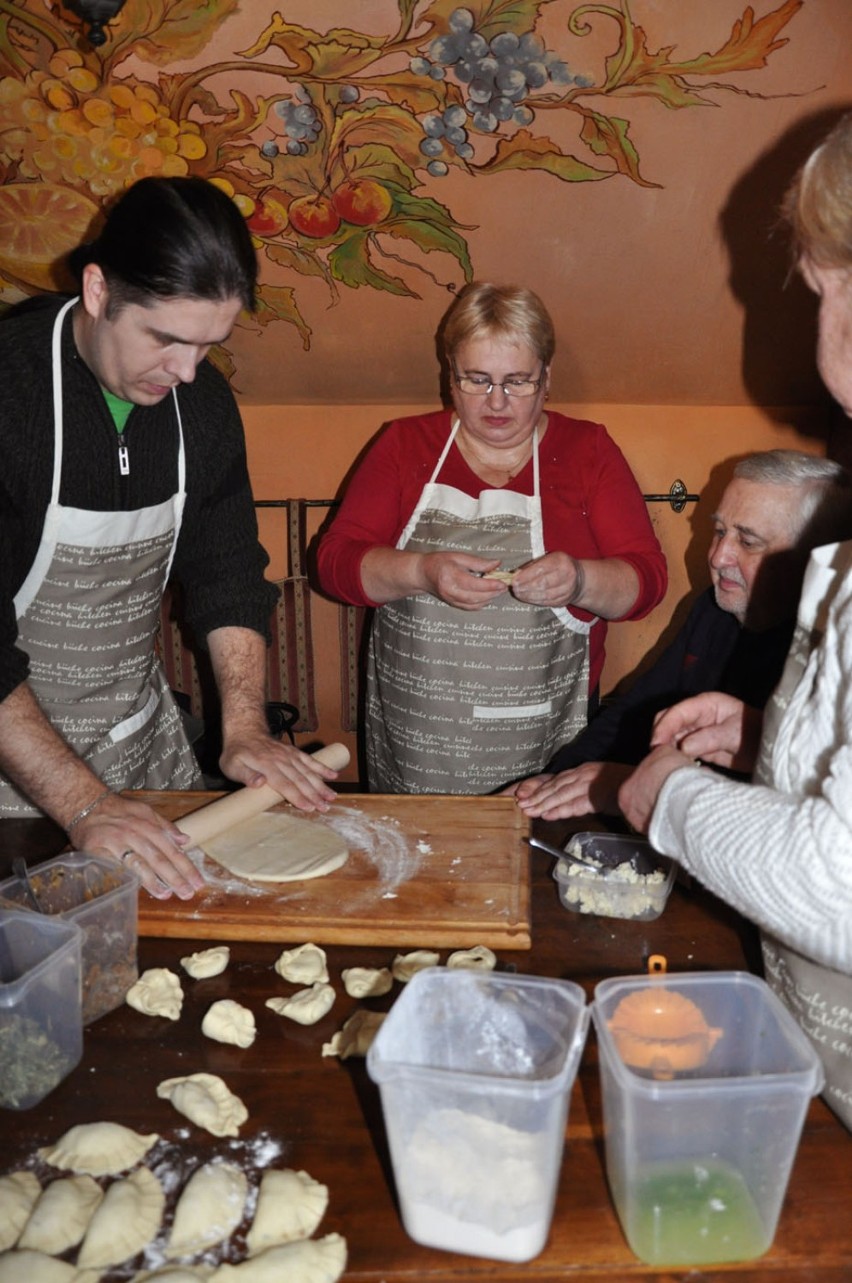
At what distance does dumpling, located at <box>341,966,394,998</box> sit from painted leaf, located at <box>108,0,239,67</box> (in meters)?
2.23

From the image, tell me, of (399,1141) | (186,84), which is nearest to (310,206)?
(186,84)

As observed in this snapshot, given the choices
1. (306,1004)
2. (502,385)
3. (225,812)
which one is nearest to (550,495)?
(502,385)

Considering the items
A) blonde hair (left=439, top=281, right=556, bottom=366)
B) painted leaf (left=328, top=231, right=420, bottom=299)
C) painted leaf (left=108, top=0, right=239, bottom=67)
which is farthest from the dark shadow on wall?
painted leaf (left=108, top=0, right=239, bottom=67)

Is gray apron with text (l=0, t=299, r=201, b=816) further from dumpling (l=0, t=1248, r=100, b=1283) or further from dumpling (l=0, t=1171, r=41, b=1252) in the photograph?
dumpling (l=0, t=1248, r=100, b=1283)

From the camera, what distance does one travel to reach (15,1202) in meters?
1.06

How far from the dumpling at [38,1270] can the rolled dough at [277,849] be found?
0.70 meters

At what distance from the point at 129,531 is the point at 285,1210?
1.33m

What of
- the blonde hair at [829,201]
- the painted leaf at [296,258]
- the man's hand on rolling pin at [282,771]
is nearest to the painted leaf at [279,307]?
the painted leaf at [296,258]

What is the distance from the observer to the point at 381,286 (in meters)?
3.15

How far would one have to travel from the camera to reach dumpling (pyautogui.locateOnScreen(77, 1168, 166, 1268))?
1021 millimetres

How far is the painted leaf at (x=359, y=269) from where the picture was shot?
3045 mm

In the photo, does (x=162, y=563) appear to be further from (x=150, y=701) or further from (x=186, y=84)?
(x=186, y=84)

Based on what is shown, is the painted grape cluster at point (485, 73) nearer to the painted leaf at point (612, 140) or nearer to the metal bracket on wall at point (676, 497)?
the painted leaf at point (612, 140)

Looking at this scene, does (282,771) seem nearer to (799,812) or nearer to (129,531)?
(129,531)
